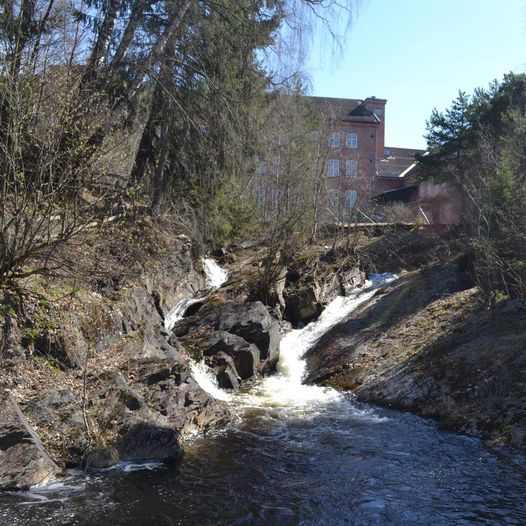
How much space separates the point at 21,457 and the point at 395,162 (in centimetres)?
5346

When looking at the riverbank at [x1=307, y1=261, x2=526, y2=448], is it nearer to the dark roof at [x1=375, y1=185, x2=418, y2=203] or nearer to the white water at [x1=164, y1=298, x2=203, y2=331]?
the white water at [x1=164, y1=298, x2=203, y2=331]

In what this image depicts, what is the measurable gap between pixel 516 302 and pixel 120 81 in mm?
10678

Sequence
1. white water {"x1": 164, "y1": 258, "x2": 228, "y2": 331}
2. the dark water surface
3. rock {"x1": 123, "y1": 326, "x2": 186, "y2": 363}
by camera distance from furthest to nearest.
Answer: white water {"x1": 164, "y1": 258, "x2": 228, "y2": 331}
rock {"x1": 123, "y1": 326, "x2": 186, "y2": 363}
the dark water surface

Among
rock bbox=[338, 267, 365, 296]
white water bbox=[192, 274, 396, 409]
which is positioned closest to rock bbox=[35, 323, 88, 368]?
white water bbox=[192, 274, 396, 409]

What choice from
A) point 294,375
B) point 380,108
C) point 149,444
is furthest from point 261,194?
point 380,108

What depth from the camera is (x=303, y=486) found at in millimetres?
7465

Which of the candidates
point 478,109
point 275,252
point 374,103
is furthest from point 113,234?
point 374,103

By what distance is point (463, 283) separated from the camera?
18.0 metres

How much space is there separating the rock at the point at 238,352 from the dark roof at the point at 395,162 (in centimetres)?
3720

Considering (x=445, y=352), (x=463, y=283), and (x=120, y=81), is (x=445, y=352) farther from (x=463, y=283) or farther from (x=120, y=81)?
(x=120, y=81)

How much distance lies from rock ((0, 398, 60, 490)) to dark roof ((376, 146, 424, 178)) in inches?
1755

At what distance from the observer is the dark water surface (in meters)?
6.44

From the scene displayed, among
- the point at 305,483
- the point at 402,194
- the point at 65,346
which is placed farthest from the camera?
the point at 402,194

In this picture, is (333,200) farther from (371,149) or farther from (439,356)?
(371,149)
